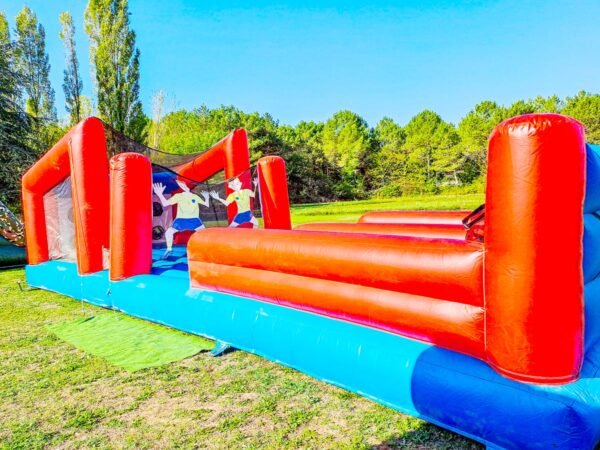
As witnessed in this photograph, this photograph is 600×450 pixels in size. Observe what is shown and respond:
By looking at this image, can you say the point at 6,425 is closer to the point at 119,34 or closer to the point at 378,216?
the point at 378,216

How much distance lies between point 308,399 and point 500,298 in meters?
1.20

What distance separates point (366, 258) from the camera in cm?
226

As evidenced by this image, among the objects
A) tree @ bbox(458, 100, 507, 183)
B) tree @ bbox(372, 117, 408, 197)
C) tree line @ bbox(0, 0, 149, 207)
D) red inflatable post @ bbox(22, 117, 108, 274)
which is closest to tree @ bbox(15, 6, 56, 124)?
tree line @ bbox(0, 0, 149, 207)

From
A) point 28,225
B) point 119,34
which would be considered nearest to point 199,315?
point 28,225

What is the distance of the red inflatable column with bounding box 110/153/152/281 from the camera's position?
12.6 ft

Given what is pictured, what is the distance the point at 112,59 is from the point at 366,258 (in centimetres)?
2115

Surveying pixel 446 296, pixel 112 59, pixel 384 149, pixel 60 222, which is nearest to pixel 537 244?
pixel 446 296

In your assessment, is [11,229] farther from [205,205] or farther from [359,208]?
[359,208]

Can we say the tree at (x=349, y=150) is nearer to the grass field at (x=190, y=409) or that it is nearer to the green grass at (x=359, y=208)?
the green grass at (x=359, y=208)

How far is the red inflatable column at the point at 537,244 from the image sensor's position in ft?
5.23

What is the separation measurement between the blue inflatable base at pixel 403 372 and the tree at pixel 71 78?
2015 centimetres

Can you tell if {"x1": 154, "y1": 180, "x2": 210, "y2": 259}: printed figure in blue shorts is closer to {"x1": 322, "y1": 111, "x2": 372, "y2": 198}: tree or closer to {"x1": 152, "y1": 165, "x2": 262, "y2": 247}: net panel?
{"x1": 152, "y1": 165, "x2": 262, "y2": 247}: net panel

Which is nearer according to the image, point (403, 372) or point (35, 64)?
point (403, 372)

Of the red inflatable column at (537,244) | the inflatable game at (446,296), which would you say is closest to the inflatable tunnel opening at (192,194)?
the inflatable game at (446,296)
